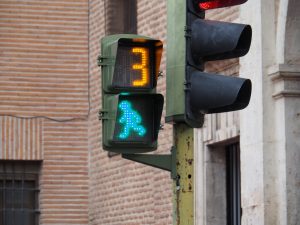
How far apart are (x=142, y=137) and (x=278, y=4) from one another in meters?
4.99

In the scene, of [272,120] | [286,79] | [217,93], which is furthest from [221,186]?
[217,93]

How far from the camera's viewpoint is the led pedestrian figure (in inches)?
336

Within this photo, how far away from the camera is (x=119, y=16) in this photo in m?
19.4

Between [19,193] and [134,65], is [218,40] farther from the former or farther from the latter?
[19,193]

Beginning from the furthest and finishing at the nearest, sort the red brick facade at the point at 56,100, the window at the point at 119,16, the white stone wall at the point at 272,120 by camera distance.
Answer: the red brick facade at the point at 56,100
the window at the point at 119,16
the white stone wall at the point at 272,120

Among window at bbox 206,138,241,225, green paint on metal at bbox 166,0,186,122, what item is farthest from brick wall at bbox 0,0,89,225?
green paint on metal at bbox 166,0,186,122

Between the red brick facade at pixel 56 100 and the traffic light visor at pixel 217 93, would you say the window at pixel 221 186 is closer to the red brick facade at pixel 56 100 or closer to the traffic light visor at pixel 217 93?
the red brick facade at pixel 56 100

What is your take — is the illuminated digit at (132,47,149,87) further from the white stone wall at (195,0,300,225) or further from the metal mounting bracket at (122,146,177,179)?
the white stone wall at (195,0,300,225)

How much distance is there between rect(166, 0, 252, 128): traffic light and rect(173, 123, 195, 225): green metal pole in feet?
0.53

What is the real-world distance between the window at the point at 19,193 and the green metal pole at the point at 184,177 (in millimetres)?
11454

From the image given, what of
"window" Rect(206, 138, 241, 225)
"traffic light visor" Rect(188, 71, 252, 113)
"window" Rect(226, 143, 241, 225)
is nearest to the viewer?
"traffic light visor" Rect(188, 71, 252, 113)

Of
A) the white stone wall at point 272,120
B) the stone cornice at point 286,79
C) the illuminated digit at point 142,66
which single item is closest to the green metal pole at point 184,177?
the illuminated digit at point 142,66

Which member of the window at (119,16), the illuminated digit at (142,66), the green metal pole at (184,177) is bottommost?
the green metal pole at (184,177)

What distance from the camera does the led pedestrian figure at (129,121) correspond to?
8531 mm
